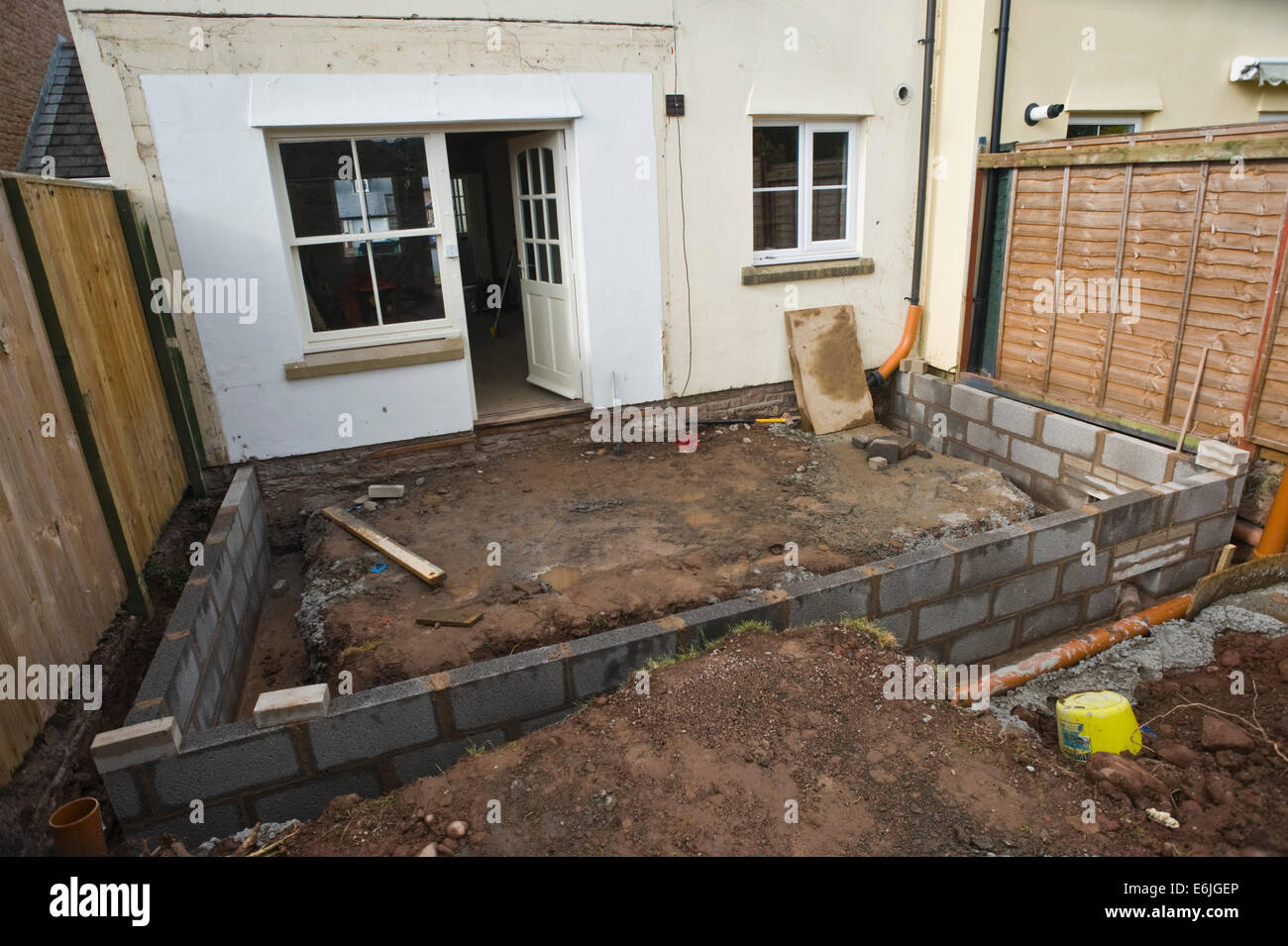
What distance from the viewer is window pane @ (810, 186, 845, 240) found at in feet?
26.4

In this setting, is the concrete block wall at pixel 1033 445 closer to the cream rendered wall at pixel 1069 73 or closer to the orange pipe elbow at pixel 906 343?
the orange pipe elbow at pixel 906 343

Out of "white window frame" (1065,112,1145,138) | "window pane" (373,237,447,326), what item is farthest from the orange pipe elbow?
"window pane" (373,237,447,326)

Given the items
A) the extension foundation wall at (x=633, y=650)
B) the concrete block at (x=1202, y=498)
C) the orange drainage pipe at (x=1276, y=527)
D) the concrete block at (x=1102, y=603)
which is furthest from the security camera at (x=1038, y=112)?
the concrete block at (x=1102, y=603)

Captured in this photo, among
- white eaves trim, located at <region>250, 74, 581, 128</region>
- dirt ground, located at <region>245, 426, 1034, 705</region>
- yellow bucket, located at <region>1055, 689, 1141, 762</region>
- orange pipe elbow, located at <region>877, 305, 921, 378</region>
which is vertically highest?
white eaves trim, located at <region>250, 74, 581, 128</region>

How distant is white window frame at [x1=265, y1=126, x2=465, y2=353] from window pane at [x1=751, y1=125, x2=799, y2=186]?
306 centimetres

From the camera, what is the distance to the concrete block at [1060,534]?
16.3 ft

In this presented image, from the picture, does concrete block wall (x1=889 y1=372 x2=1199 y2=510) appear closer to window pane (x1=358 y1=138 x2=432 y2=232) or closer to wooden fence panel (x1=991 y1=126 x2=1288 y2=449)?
wooden fence panel (x1=991 y1=126 x2=1288 y2=449)

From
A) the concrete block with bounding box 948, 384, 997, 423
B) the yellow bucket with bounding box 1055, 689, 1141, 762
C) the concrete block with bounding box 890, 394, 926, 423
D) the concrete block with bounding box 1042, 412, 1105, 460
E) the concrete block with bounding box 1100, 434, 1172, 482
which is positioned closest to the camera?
the yellow bucket with bounding box 1055, 689, 1141, 762

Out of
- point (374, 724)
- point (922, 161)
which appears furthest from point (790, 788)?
point (922, 161)

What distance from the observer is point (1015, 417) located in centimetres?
688

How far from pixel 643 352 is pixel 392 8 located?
3.50 m

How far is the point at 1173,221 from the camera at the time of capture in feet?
19.1
